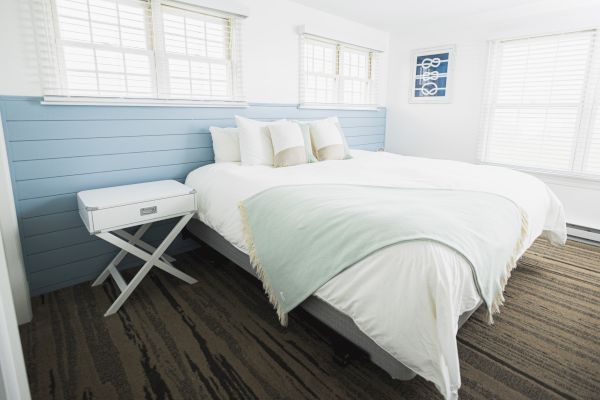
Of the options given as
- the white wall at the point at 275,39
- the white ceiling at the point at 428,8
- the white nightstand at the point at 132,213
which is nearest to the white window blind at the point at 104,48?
the white wall at the point at 275,39

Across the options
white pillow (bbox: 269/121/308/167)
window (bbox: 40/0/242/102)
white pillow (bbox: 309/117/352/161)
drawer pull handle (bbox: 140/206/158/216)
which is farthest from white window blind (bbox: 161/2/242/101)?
drawer pull handle (bbox: 140/206/158/216)

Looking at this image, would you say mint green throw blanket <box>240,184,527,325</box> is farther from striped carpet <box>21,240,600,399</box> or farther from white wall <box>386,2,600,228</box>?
white wall <box>386,2,600,228</box>

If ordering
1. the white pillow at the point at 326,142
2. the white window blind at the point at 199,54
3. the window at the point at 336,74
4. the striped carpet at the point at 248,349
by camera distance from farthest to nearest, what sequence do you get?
the window at the point at 336,74
the white pillow at the point at 326,142
the white window blind at the point at 199,54
the striped carpet at the point at 248,349

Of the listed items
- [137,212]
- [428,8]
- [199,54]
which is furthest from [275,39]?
[137,212]

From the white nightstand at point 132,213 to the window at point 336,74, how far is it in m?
1.93

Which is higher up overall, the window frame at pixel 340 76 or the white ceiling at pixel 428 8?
the white ceiling at pixel 428 8

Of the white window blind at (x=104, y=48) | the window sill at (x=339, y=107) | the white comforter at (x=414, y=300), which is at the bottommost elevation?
the white comforter at (x=414, y=300)

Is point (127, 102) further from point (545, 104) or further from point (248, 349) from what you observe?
point (545, 104)

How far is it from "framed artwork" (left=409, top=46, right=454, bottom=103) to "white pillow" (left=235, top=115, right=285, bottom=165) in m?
2.55

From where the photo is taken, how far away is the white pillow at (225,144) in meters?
2.89

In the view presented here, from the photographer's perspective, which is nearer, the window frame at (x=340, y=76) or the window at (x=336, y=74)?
the window frame at (x=340, y=76)

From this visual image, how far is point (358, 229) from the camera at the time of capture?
1.53 meters

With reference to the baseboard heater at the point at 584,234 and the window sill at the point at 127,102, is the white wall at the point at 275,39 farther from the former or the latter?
the baseboard heater at the point at 584,234

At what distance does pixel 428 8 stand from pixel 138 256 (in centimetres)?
369
